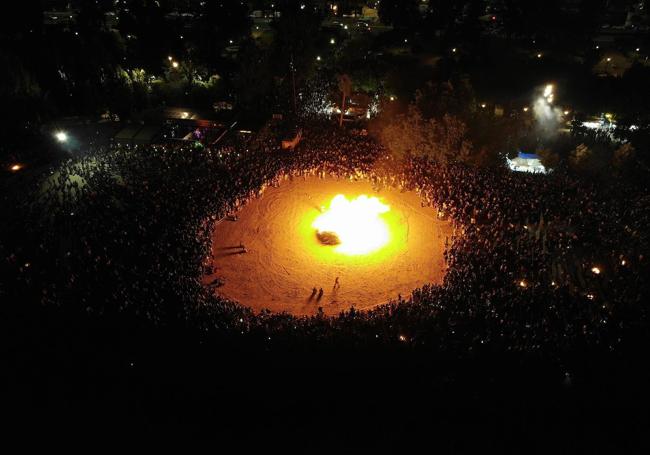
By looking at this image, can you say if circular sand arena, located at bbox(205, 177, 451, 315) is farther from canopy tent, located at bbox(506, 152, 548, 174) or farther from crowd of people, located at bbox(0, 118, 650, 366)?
canopy tent, located at bbox(506, 152, 548, 174)

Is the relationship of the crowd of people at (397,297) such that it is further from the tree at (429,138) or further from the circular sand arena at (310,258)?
the circular sand arena at (310,258)

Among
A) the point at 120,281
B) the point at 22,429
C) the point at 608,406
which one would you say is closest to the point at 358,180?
the point at 120,281

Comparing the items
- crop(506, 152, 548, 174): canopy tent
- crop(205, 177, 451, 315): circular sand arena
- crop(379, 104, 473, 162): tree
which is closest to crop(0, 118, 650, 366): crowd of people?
crop(379, 104, 473, 162): tree

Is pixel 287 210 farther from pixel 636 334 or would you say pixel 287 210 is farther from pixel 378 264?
pixel 636 334

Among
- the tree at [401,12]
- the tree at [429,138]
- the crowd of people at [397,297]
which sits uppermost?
the tree at [401,12]

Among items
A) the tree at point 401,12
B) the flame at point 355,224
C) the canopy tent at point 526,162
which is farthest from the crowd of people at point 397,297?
the tree at point 401,12

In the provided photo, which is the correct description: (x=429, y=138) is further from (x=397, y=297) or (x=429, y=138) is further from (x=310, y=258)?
(x=397, y=297)

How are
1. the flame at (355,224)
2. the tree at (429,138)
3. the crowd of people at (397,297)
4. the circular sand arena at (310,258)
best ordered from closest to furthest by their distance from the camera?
the crowd of people at (397,297)
the circular sand arena at (310,258)
the flame at (355,224)
the tree at (429,138)
